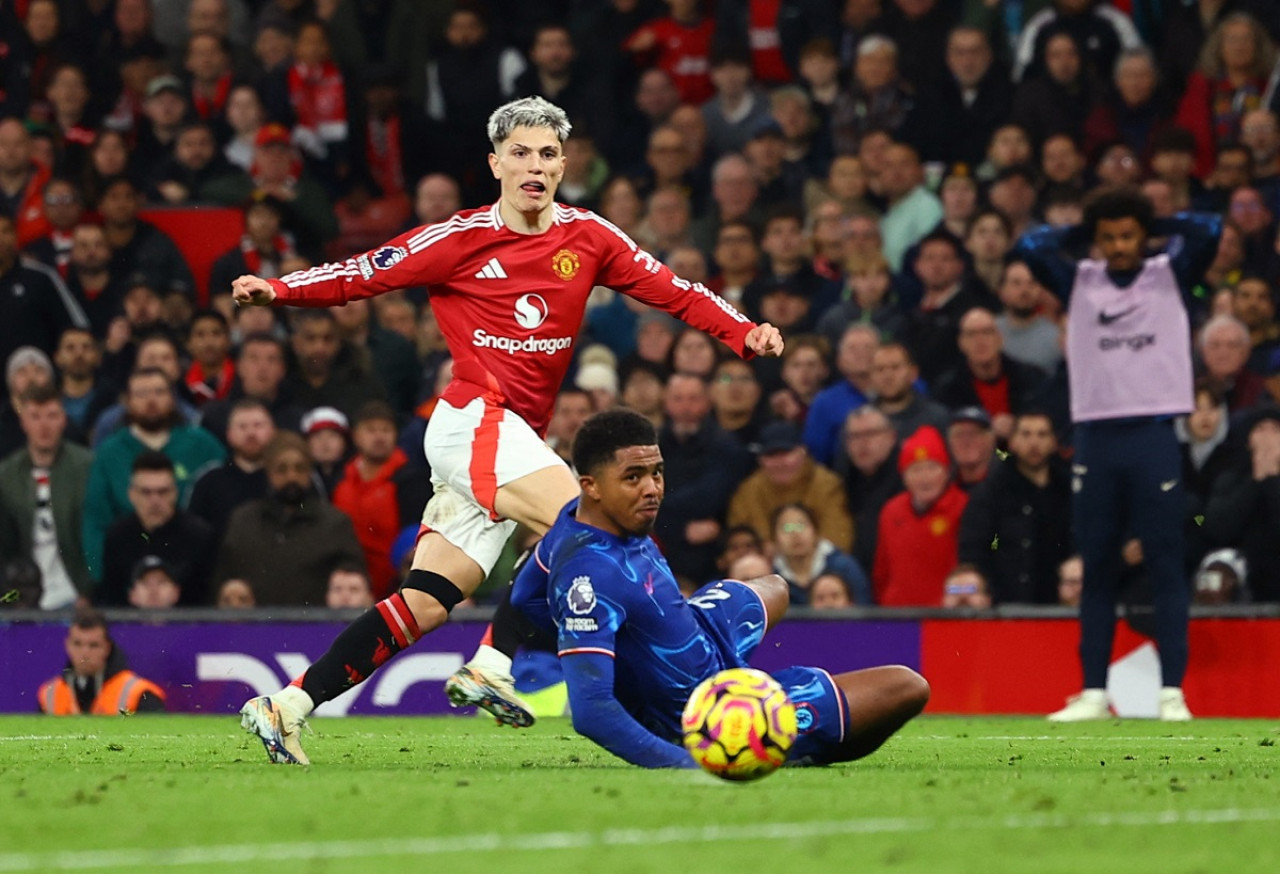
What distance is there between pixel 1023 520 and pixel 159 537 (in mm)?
4887

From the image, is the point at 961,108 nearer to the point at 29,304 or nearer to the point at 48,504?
the point at 29,304

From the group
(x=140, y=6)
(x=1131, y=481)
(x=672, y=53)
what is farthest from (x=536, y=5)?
(x=1131, y=481)

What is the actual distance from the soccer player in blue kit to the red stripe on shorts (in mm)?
874

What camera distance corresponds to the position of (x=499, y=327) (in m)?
8.44

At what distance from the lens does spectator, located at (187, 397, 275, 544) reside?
44.6 ft

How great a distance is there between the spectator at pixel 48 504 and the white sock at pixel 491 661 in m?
5.88

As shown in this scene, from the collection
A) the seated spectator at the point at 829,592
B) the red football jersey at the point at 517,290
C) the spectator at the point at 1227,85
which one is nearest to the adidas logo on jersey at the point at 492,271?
the red football jersey at the point at 517,290

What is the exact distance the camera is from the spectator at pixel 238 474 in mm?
13594

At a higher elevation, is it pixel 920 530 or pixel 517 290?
pixel 517 290

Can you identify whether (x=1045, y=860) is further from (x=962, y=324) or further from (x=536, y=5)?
(x=536, y=5)

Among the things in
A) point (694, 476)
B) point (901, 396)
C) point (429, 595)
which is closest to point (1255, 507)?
point (901, 396)

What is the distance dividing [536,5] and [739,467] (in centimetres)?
624

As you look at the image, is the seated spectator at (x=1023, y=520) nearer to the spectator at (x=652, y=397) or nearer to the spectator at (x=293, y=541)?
the spectator at (x=652, y=397)

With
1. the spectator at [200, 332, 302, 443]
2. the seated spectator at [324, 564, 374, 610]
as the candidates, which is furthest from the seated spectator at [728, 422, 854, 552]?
the spectator at [200, 332, 302, 443]
